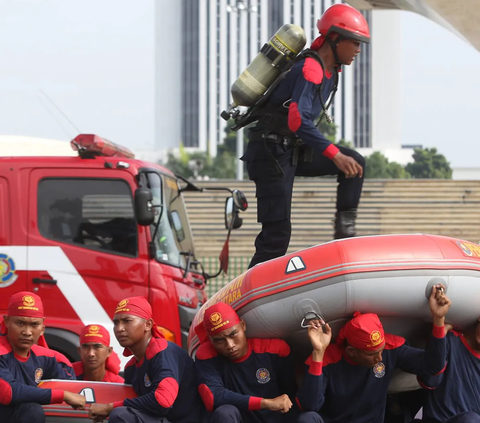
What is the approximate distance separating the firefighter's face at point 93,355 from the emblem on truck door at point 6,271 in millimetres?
2036

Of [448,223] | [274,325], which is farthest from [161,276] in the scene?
[448,223]

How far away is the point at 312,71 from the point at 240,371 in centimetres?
179

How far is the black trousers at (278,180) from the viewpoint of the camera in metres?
4.88

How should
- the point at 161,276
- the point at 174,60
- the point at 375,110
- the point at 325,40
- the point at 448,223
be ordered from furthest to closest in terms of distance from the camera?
the point at 174,60
the point at 375,110
the point at 448,223
the point at 161,276
the point at 325,40

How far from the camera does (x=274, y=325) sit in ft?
14.5

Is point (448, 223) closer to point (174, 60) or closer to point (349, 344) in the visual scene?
point (349, 344)

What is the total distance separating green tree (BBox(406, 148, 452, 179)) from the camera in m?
37.2

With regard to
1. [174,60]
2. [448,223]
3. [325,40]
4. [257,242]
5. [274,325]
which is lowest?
[448,223]

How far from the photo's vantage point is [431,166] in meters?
40.2

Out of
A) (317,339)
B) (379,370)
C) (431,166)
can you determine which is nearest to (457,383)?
(379,370)

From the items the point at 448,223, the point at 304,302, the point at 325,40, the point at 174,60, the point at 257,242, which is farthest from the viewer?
the point at 174,60

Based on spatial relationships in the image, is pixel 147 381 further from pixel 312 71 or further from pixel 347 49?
pixel 347 49

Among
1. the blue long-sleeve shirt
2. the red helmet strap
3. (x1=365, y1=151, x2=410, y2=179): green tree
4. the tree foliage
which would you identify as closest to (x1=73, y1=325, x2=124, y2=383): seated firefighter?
the blue long-sleeve shirt

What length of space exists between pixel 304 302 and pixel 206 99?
9773cm
